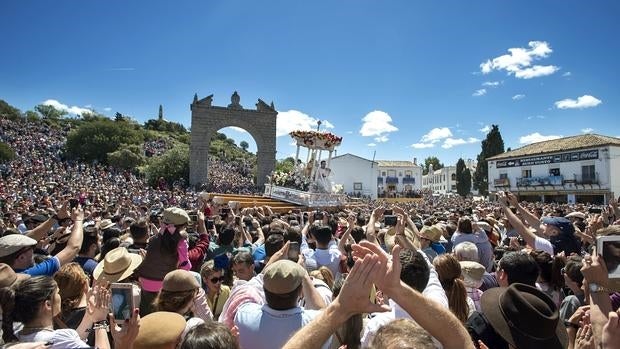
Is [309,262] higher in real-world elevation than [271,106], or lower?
lower

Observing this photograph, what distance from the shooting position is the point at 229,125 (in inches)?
1334

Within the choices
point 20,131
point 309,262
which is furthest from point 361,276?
point 20,131

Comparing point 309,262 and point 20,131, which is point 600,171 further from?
point 20,131

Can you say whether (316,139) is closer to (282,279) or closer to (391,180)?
(282,279)

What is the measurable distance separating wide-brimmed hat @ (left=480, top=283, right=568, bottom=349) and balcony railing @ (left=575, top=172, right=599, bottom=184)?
47.4 meters

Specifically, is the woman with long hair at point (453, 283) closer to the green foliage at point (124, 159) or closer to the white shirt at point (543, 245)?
the white shirt at point (543, 245)

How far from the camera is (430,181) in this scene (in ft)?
322

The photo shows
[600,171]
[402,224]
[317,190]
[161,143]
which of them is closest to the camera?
[402,224]

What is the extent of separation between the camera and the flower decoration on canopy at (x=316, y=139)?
23.8 metres

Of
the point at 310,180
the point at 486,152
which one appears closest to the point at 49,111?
the point at 310,180

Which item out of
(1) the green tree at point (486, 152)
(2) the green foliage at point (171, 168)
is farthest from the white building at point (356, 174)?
(2) the green foliage at point (171, 168)

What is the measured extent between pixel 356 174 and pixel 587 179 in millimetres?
31020

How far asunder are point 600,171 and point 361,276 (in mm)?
48695

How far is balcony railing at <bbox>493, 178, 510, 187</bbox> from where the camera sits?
165 feet
